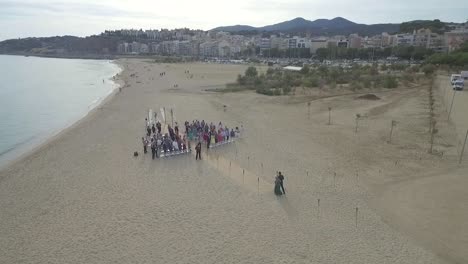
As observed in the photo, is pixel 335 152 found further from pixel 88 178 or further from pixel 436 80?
pixel 436 80

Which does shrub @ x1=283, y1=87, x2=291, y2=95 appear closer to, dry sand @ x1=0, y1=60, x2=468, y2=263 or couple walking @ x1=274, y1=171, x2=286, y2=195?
dry sand @ x1=0, y1=60, x2=468, y2=263

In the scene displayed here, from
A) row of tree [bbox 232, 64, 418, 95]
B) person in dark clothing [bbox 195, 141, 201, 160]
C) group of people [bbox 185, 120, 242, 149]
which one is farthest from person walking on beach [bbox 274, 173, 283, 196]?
row of tree [bbox 232, 64, 418, 95]

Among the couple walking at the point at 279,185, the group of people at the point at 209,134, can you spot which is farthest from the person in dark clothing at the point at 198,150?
the couple walking at the point at 279,185

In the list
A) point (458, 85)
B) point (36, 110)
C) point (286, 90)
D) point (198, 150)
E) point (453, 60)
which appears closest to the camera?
point (198, 150)

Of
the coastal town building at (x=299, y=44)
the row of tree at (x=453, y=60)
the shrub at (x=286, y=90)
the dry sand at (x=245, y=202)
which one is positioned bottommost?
the dry sand at (x=245, y=202)

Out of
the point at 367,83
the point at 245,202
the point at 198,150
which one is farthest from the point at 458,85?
the point at 245,202

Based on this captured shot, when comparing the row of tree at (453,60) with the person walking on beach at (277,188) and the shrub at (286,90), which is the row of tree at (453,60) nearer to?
the shrub at (286,90)

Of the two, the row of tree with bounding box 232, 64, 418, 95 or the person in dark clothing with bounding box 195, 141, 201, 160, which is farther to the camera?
the row of tree with bounding box 232, 64, 418, 95

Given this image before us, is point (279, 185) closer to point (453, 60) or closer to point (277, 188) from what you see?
point (277, 188)
